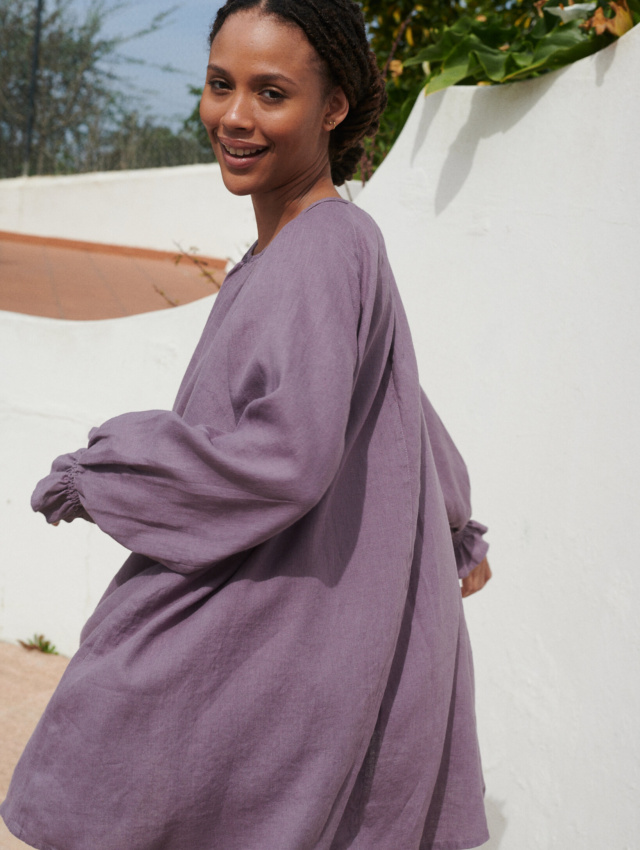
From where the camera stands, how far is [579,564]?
2426mm

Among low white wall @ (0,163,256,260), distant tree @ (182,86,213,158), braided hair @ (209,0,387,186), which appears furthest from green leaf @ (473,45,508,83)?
distant tree @ (182,86,213,158)

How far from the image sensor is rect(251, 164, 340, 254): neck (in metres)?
1.50

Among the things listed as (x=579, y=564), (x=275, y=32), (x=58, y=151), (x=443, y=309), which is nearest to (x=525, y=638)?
(x=579, y=564)

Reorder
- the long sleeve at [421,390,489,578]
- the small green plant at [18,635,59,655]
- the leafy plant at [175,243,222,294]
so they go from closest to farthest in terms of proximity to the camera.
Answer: the long sleeve at [421,390,489,578], the small green plant at [18,635,59,655], the leafy plant at [175,243,222,294]

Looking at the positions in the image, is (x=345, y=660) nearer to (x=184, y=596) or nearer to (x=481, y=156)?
(x=184, y=596)

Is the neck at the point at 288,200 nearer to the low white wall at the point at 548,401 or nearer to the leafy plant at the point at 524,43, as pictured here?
the low white wall at the point at 548,401

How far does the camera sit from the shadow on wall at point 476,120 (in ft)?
8.68

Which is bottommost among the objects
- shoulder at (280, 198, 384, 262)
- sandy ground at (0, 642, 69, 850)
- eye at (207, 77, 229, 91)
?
sandy ground at (0, 642, 69, 850)

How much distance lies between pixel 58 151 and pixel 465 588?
32.4 ft

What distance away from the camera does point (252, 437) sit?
123 cm

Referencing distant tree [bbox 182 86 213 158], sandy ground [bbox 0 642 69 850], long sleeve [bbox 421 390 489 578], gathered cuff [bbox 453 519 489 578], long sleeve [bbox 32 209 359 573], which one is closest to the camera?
long sleeve [bbox 32 209 359 573]

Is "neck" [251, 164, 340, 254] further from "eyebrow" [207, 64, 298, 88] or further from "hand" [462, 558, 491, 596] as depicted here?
"hand" [462, 558, 491, 596]

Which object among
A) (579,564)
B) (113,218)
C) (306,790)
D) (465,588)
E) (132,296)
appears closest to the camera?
(306,790)

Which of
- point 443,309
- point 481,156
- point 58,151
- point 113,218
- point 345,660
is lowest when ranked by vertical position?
point 345,660
